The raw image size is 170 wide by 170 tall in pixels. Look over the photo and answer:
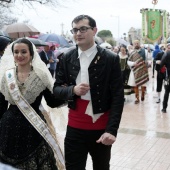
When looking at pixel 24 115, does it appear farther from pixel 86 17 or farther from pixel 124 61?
pixel 124 61

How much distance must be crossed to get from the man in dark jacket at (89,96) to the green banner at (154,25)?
10.4 metres

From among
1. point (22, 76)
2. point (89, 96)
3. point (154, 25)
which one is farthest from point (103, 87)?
point (154, 25)

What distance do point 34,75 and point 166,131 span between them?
151 inches

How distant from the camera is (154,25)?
12.8m

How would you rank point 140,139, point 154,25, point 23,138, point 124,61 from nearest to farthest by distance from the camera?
1. point 23,138
2. point 140,139
3. point 124,61
4. point 154,25

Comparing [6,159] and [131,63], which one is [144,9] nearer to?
[131,63]

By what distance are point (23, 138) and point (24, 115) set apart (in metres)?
0.19

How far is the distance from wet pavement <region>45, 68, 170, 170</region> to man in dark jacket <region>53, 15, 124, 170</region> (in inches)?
51.0

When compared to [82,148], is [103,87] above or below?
above

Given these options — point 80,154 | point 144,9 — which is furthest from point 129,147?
point 144,9

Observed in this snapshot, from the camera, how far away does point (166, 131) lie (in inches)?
237

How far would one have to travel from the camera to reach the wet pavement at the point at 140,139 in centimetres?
422

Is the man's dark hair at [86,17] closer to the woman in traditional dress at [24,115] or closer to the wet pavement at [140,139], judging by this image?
the woman in traditional dress at [24,115]

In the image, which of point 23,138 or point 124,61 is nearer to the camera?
point 23,138
